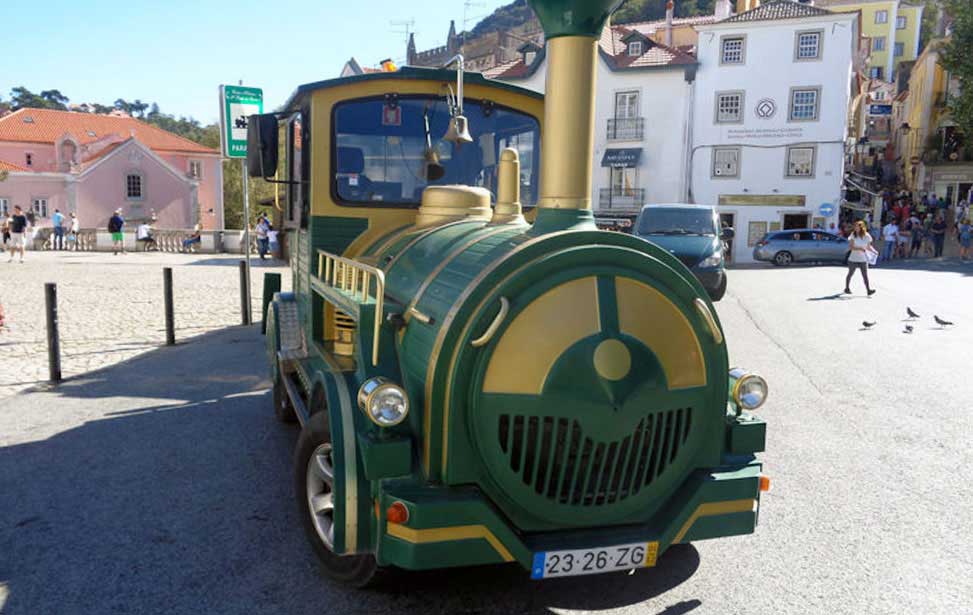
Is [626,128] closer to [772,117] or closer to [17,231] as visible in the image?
[772,117]

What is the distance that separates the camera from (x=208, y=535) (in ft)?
13.8

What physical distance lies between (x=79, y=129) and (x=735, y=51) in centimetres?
4385

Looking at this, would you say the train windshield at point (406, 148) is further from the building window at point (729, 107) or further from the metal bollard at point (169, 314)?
the building window at point (729, 107)

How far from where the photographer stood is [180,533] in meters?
4.24

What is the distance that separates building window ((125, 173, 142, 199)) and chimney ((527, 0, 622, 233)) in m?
50.2

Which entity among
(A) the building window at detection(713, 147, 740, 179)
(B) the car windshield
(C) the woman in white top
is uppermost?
(A) the building window at detection(713, 147, 740, 179)

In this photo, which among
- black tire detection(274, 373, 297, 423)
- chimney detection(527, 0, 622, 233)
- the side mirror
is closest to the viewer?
chimney detection(527, 0, 622, 233)

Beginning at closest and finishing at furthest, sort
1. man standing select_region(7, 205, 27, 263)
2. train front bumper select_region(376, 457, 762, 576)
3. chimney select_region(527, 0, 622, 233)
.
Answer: train front bumper select_region(376, 457, 762, 576), chimney select_region(527, 0, 622, 233), man standing select_region(7, 205, 27, 263)

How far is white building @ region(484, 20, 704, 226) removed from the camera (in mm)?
34000

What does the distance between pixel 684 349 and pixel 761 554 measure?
159 centimetres

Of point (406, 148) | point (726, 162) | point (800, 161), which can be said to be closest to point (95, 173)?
point (726, 162)

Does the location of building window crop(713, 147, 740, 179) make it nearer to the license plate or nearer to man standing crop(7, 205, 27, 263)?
man standing crop(7, 205, 27, 263)

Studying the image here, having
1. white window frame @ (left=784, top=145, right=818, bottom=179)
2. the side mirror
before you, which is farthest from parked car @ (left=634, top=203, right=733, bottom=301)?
white window frame @ (left=784, top=145, right=818, bottom=179)

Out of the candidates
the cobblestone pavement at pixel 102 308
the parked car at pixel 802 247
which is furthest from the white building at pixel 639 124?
the cobblestone pavement at pixel 102 308
